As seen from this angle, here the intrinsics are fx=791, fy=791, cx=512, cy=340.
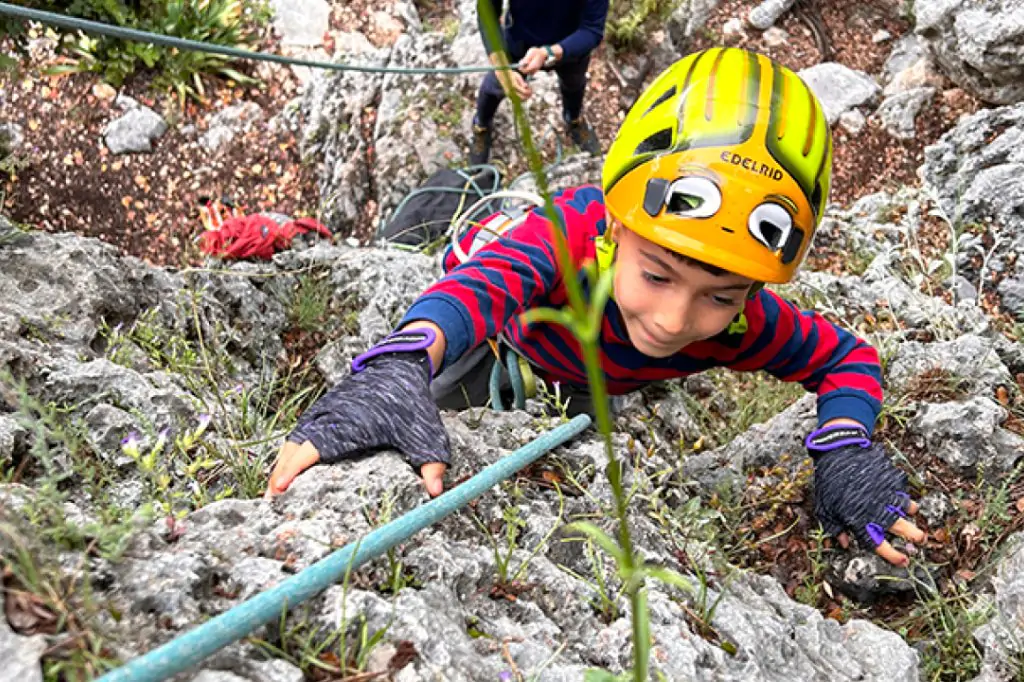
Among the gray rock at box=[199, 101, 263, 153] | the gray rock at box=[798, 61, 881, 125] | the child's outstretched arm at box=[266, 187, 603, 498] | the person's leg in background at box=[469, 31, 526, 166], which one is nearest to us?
the child's outstretched arm at box=[266, 187, 603, 498]

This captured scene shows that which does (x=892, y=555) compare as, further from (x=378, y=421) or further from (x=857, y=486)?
(x=378, y=421)

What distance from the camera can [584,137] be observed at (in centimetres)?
708

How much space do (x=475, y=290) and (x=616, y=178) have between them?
23.4 inches

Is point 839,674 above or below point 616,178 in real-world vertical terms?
below

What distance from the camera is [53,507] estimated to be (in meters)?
1.35

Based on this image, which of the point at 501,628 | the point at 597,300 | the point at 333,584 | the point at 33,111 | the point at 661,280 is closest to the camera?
the point at 597,300

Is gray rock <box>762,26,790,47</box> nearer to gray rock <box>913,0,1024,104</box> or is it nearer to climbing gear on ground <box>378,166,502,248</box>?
gray rock <box>913,0,1024,104</box>

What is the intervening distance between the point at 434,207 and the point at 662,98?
11.5ft

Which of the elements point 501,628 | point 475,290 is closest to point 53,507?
point 501,628

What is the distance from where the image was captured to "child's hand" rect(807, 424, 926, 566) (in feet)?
9.11

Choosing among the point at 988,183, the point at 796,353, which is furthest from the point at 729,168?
the point at 988,183

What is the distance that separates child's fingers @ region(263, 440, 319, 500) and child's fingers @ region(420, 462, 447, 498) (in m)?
0.27

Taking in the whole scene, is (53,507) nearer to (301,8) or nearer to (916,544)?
(916,544)

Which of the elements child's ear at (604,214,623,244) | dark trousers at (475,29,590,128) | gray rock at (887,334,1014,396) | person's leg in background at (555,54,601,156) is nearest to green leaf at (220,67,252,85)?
dark trousers at (475,29,590,128)
